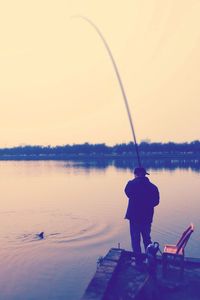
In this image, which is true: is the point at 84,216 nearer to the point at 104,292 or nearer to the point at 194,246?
the point at 194,246

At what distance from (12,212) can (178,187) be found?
1732 centimetres

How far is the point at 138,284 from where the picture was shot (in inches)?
296

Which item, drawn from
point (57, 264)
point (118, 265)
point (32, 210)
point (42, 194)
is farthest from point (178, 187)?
point (118, 265)

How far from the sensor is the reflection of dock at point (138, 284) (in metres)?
7.19

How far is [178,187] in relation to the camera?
35.0 m

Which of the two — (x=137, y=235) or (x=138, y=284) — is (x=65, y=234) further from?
(x=138, y=284)

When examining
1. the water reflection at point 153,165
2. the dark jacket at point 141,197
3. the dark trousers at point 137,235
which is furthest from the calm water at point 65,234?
the water reflection at point 153,165

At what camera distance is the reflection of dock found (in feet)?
23.6

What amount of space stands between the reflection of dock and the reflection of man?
2.23 feet

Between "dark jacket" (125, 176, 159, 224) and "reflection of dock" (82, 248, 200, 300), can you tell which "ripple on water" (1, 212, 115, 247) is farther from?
"reflection of dock" (82, 248, 200, 300)

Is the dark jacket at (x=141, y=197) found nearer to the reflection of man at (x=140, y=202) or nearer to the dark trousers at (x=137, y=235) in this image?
the reflection of man at (x=140, y=202)

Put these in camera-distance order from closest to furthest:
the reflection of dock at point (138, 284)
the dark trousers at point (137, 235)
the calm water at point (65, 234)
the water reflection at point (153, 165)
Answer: the reflection of dock at point (138, 284) < the dark trousers at point (137, 235) < the calm water at point (65, 234) < the water reflection at point (153, 165)

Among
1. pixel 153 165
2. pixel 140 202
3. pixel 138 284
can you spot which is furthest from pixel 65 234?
pixel 153 165

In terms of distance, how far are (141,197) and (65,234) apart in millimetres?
9093
